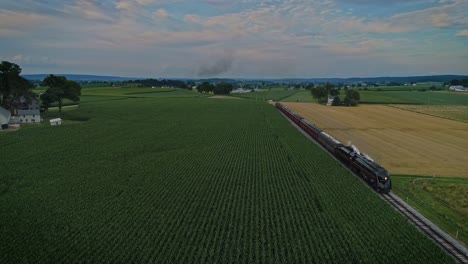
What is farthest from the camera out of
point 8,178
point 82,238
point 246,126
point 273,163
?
point 246,126

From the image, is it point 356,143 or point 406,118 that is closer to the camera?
point 356,143

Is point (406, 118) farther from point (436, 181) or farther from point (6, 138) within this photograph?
point (6, 138)

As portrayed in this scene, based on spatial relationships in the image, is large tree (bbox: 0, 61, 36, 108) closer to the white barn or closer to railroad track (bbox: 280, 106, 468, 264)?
the white barn

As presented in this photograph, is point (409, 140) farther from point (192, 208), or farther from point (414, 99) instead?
point (414, 99)

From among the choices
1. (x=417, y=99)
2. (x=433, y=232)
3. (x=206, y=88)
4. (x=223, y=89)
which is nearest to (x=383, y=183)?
(x=433, y=232)

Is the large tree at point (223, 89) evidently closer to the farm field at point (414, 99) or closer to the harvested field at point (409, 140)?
the farm field at point (414, 99)

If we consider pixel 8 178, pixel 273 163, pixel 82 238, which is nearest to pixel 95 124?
pixel 8 178
